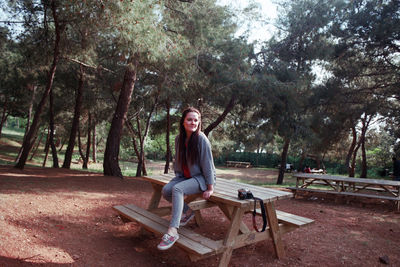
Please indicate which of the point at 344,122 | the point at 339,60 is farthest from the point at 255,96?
the point at 344,122

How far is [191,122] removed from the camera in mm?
2977

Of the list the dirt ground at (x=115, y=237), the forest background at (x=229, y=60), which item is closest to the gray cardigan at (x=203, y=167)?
the dirt ground at (x=115, y=237)

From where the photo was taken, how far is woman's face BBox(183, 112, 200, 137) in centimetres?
298

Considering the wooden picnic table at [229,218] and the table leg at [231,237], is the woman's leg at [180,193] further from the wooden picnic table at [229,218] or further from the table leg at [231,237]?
the table leg at [231,237]

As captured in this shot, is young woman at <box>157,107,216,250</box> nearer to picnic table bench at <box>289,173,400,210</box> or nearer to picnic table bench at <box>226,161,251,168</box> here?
picnic table bench at <box>289,173,400,210</box>

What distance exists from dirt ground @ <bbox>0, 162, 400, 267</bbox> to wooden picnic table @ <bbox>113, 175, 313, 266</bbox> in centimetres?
32

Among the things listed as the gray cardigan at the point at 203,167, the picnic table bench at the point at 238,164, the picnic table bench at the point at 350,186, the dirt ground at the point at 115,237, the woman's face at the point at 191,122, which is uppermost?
the woman's face at the point at 191,122

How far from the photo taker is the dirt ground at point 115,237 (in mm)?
2816

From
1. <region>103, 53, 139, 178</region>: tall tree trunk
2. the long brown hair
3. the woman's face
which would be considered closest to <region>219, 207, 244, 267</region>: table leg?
the long brown hair

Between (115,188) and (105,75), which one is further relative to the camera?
(105,75)

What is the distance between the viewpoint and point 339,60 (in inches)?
397

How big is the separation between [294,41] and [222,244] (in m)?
9.05

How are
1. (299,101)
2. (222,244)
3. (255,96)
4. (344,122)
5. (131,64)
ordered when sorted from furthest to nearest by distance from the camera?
(344,122), (299,101), (255,96), (131,64), (222,244)

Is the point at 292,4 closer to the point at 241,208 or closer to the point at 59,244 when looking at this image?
the point at 241,208
